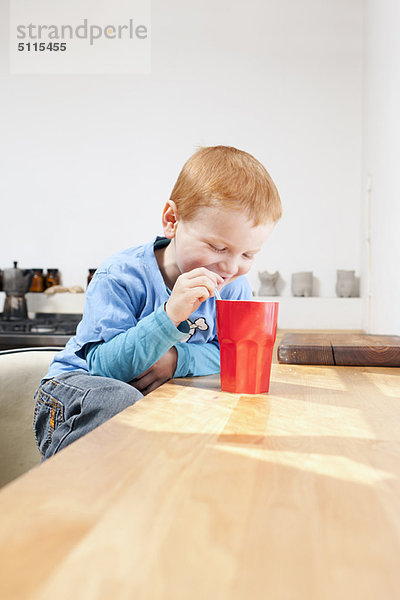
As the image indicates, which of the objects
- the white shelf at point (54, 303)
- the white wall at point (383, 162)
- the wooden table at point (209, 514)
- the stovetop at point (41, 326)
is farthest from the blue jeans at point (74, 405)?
the white shelf at point (54, 303)

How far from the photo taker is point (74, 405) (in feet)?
2.85

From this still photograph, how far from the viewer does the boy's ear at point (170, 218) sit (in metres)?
1.07

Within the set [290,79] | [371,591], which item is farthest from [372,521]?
[290,79]

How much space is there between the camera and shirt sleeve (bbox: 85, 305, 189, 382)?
2.87ft

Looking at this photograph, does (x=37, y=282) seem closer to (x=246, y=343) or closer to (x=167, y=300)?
(x=167, y=300)

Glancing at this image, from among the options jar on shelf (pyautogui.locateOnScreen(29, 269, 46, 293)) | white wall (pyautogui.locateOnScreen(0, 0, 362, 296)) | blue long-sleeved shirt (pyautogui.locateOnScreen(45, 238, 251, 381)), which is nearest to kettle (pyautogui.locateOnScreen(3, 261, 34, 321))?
jar on shelf (pyautogui.locateOnScreen(29, 269, 46, 293))

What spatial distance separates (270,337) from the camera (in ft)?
2.58

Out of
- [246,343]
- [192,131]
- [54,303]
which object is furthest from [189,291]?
[192,131]

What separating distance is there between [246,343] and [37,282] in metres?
3.35

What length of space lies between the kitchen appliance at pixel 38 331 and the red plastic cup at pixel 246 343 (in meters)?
2.27

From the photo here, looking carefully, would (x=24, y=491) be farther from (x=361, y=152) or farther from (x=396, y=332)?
(x=361, y=152)

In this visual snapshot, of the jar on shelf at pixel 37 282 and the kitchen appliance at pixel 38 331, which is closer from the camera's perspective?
the kitchen appliance at pixel 38 331

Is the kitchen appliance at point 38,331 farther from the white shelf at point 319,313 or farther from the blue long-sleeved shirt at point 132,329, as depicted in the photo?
the blue long-sleeved shirt at point 132,329

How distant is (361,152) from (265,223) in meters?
3.10
